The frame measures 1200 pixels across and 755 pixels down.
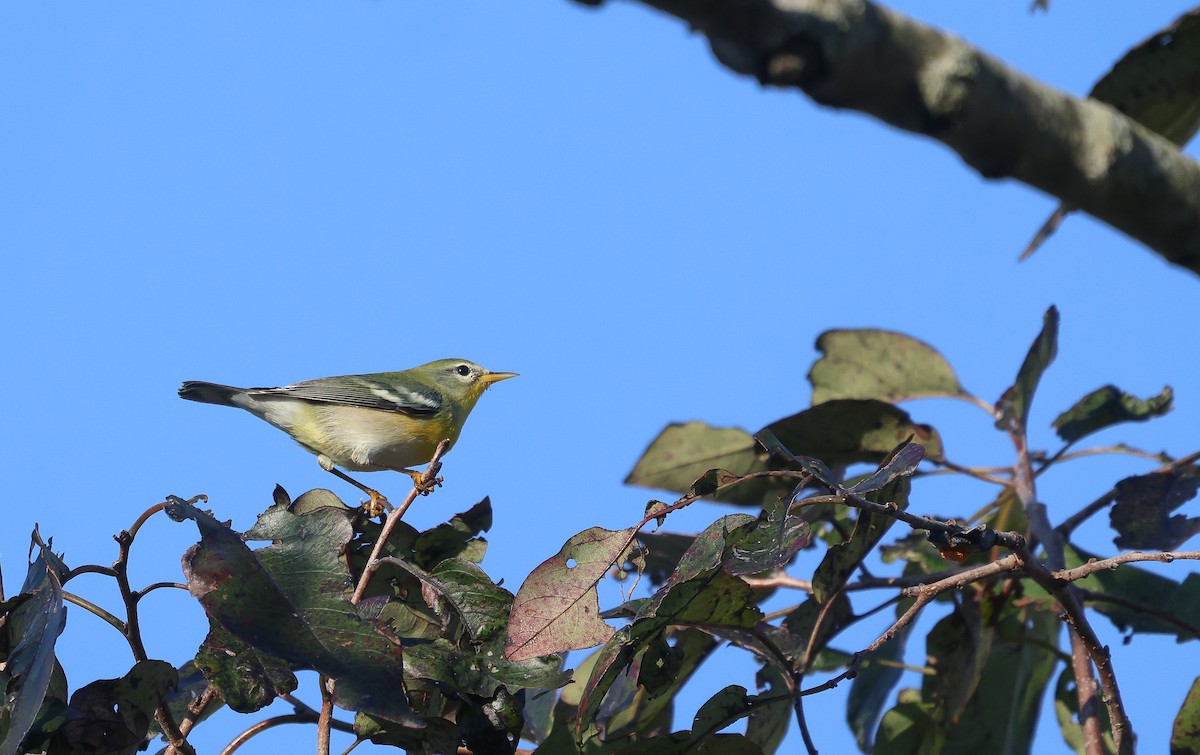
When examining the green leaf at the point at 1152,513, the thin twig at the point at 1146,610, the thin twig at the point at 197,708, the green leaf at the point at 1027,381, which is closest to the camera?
the thin twig at the point at 197,708

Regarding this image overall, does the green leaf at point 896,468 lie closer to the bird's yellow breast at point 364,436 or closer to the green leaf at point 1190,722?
the green leaf at point 1190,722

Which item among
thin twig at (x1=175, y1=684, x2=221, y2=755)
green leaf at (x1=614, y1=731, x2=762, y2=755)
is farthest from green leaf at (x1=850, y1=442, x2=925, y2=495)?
thin twig at (x1=175, y1=684, x2=221, y2=755)

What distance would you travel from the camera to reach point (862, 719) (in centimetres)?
375

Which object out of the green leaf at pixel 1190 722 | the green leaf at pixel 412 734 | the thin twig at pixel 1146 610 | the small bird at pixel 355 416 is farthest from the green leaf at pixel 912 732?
the small bird at pixel 355 416

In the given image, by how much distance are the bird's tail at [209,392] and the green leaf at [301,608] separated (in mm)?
4598

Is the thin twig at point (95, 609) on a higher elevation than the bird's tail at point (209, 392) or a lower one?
lower

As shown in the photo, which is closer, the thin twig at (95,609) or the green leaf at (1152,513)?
the thin twig at (95,609)

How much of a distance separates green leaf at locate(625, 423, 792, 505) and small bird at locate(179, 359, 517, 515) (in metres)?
2.39

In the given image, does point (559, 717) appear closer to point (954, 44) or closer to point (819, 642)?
point (819, 642)

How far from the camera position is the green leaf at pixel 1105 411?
13.1ft

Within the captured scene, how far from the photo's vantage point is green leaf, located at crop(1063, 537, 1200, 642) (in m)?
3.31

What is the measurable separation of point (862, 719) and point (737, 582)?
159cm

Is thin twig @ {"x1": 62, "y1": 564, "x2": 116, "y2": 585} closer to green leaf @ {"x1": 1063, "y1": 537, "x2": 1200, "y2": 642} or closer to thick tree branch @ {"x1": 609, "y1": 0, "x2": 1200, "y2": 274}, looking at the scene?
thick tree branch @ {"x1": 609, "y1": 0, "x2": 1200, "y2": 274}

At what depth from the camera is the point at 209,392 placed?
6.87m
